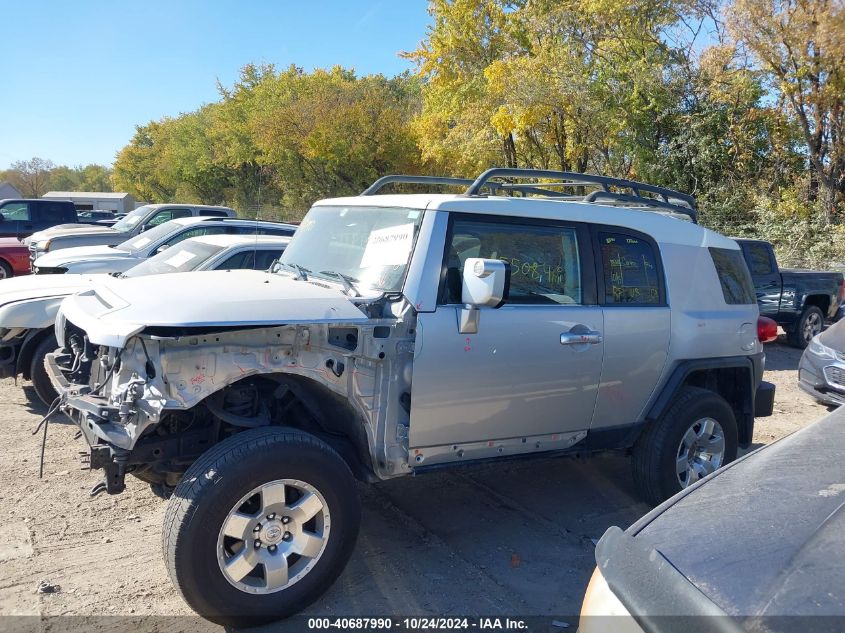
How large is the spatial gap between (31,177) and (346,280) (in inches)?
3427

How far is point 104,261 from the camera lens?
31.1 ft

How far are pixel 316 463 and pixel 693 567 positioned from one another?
6.17 ft

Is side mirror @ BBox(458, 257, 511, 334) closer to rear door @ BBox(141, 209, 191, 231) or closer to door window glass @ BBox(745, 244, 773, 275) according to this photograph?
door window glass @ BBox(745, 244, 773, 275)

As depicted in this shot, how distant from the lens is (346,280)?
3.99 meters

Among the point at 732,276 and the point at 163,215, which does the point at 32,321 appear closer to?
the point at 732,276

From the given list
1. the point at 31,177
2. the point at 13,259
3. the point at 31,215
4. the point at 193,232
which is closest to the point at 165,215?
the point at 13,259

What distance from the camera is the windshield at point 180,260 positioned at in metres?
7.66

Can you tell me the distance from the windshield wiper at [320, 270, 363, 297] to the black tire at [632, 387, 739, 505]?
2295mm

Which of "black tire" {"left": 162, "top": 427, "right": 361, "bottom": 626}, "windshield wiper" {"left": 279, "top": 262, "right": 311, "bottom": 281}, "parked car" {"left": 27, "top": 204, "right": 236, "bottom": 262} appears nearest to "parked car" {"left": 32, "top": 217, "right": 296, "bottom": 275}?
"parked car" {"left": 27, "top": 204, "right": 236, "bottom": 262}

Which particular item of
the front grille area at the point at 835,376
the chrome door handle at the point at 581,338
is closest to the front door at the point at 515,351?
the chrome door handle at the point at 581,338

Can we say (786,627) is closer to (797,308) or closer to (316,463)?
(316,463)

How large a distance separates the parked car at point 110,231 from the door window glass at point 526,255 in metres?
10.3

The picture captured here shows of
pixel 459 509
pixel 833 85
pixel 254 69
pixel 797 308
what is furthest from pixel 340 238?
pixel 254 69

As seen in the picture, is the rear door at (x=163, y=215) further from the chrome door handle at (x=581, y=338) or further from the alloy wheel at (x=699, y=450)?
the alloy wheel at (x=699, y=450)
